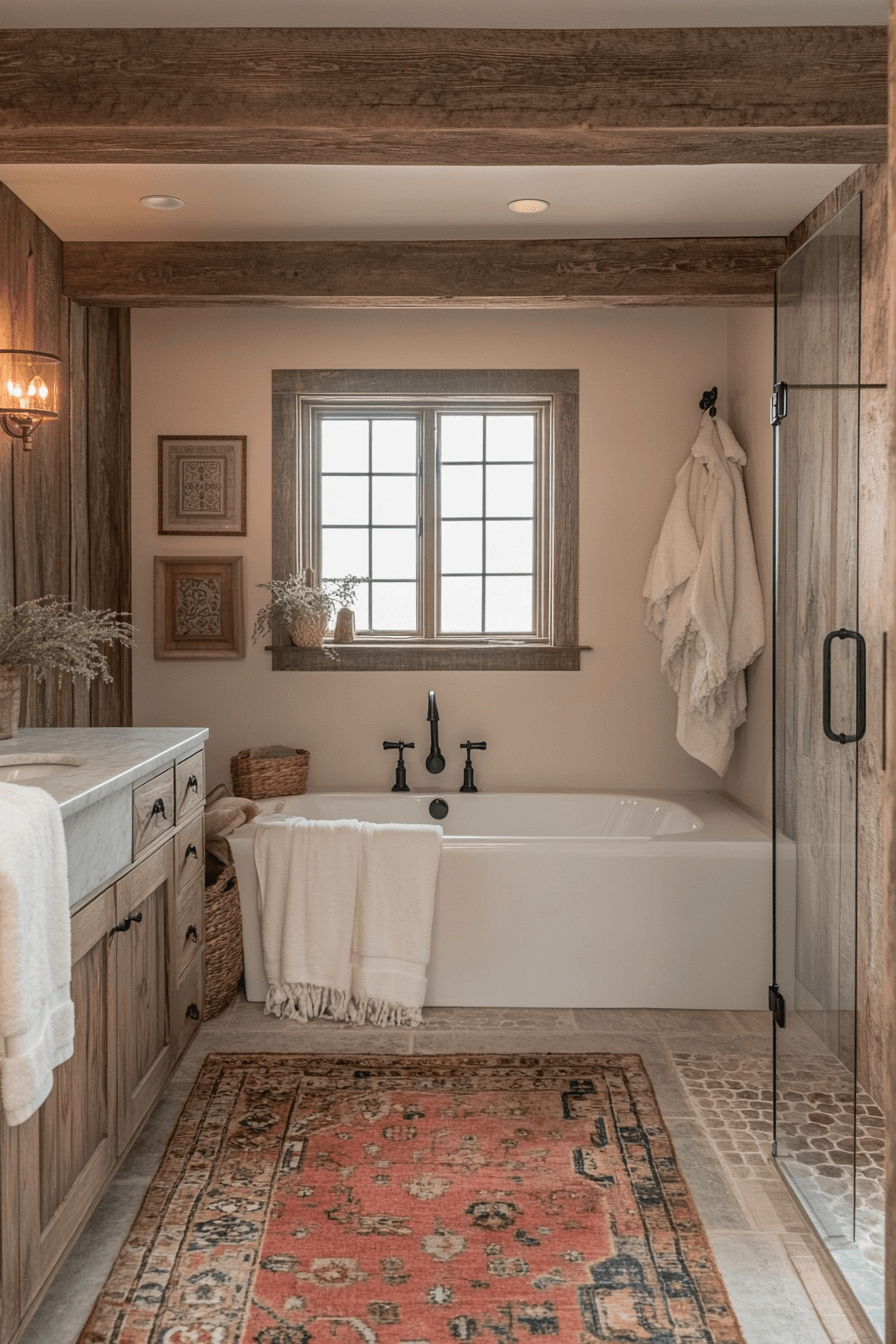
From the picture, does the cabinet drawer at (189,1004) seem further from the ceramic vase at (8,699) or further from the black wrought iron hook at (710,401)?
the black wrought iron hook at (710,401)

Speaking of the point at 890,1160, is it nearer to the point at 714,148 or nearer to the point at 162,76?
the point at 714,148

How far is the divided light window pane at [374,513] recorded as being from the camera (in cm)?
442

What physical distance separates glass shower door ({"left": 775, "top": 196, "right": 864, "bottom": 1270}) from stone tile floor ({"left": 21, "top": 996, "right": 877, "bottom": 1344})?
0.10 metres

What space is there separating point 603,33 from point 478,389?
6.48 feet

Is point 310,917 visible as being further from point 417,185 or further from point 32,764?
point 417,185

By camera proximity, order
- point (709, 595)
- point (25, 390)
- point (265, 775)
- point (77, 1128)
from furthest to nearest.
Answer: point (265, 775)
point (709, 595)
point (25, 390)
point (77, 1128)

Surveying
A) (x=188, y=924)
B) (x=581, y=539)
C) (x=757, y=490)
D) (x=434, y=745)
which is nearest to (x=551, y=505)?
(x=581, y=539)

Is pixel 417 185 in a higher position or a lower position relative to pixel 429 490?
higher

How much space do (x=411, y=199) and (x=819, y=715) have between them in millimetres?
1969

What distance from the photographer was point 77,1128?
6.25 ft

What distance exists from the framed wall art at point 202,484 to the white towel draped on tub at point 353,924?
1572mm

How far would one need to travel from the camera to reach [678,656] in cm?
407

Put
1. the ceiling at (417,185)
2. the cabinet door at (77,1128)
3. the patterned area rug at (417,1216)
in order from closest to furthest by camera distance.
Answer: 1. the cabinet door at (77,1128)
2. the patterned area rug at (417,1216)
3. the ceiling at (417,185)

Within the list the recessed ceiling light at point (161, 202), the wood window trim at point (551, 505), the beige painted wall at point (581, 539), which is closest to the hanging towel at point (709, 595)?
the beige painted wall at point (581, 539)
